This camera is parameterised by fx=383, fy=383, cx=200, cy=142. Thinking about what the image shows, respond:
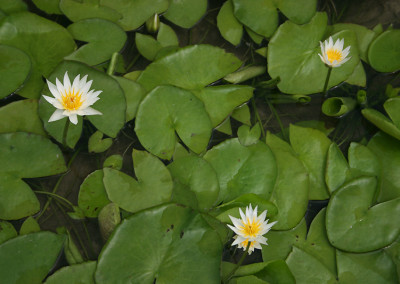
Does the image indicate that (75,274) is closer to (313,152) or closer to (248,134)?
(248,134)

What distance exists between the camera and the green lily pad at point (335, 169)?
→ 1.73 m

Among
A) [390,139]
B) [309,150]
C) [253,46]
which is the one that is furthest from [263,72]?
[390,139]

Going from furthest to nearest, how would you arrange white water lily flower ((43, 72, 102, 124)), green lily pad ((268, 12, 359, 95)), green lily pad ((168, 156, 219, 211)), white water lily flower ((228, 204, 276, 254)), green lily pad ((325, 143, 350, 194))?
green lily pad ((268, 12, 359, 95))
green lily pad ((325, 143, 350, 194))
green lily pad ((168, 156, 219, 211))
white water lily flower ((43, 72, 102, 124))
white water lily flower ((228, 204, 276, 254))

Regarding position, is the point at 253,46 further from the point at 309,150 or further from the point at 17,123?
the point at 17,123

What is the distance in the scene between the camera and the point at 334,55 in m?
1.79

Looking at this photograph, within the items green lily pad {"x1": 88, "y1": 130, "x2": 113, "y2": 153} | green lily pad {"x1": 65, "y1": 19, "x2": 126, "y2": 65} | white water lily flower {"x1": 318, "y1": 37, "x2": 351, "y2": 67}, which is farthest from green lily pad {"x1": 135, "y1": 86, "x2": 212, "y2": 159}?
white water lily flower {"x1": 318, "y1": 37, "x2": 351, "y2": 67}

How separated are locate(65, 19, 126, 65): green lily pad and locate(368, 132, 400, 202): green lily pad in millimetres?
1389

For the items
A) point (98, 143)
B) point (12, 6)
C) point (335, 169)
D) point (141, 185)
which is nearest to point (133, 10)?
point (12, 6)

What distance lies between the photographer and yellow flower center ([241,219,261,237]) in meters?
1.43

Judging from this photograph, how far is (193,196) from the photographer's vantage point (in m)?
1.63

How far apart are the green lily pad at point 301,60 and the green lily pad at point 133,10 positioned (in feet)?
2.23

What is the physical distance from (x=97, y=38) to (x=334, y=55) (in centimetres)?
118

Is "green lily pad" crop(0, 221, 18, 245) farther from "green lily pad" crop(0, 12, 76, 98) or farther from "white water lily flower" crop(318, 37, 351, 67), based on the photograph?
"white water lily flower" crop(318, 37, 351, 67)

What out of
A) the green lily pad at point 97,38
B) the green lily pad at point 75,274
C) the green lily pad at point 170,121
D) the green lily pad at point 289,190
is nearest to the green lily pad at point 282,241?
the green lily pad at point 289,190
